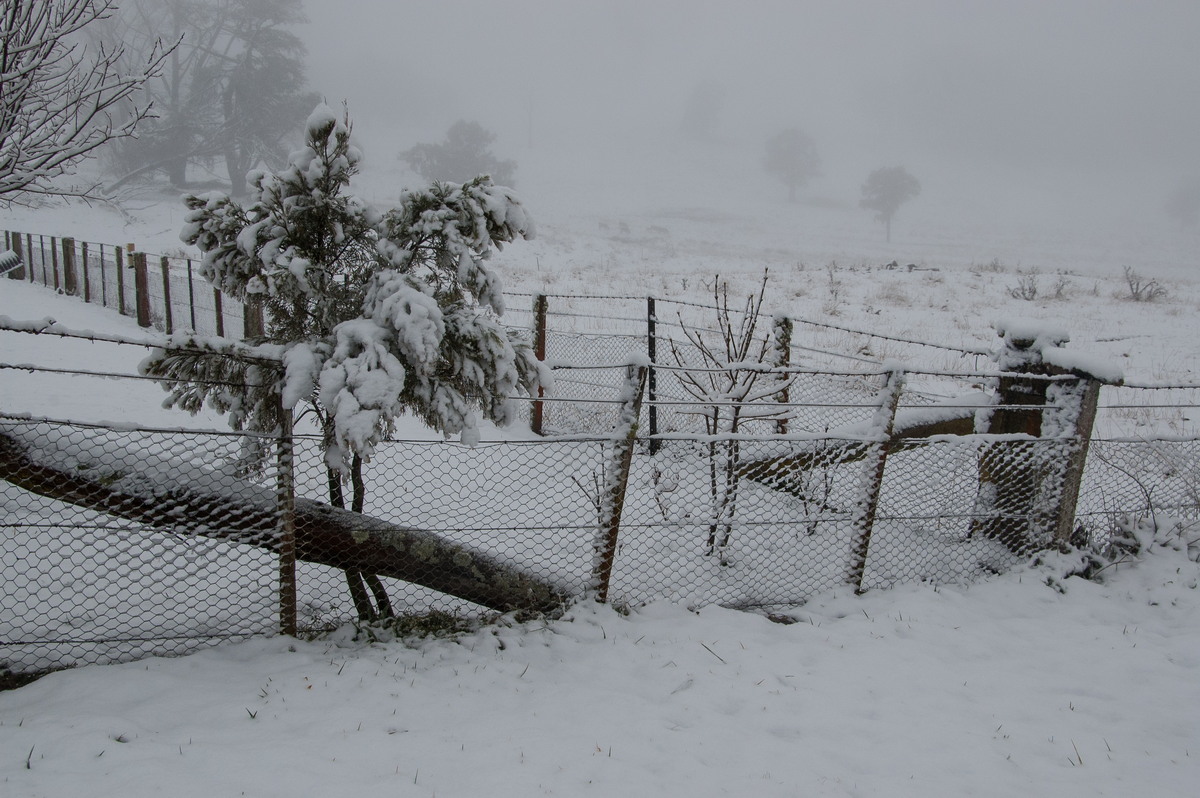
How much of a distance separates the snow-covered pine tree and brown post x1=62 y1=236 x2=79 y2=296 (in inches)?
613

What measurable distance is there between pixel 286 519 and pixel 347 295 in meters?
1.09

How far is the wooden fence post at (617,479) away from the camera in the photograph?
11.4ft

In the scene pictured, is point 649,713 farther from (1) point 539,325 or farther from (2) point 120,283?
(2) point 120,283

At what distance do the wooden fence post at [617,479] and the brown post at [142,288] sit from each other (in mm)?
11703

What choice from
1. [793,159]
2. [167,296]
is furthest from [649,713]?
[793,159]

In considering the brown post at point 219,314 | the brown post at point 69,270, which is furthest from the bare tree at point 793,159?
the brown post at point 219,314

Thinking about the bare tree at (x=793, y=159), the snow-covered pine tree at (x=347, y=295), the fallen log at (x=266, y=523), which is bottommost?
the fallen log at (x=266, y=523)

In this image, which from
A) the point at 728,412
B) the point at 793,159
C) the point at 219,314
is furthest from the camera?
the point at 793,159

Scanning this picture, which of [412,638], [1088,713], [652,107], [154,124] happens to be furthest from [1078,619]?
[652,107]

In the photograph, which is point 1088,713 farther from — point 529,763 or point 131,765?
point 131,765

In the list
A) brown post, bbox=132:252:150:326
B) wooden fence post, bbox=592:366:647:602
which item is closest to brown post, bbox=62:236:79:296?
brown post, bbox=132:252:150:326

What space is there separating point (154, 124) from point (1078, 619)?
5079cm

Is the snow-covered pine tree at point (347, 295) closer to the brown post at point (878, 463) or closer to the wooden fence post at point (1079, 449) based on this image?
the brown post at point (878, 463)

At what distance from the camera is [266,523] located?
3121 millimetres
